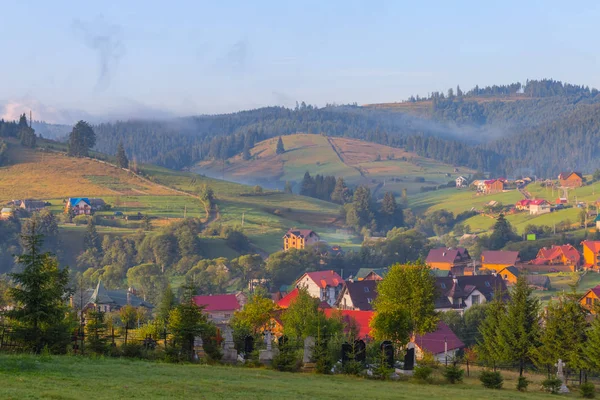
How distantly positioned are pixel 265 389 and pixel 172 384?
2485 millimetres

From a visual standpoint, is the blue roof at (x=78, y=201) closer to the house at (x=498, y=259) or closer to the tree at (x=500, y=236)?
the house at (x=498, y=259)

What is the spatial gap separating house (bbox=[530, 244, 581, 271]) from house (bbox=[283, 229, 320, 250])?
32.7 metres

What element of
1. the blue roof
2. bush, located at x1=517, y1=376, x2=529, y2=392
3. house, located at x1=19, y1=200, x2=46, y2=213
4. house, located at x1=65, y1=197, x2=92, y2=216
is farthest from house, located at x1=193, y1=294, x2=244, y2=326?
the blue roof

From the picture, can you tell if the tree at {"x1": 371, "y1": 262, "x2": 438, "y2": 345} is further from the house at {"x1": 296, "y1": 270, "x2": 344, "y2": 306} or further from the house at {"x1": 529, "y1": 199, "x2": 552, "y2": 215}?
the house at {"x1": 529, "y1": 199, "x2": 552, "y2": 215}

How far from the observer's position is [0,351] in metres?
28.0

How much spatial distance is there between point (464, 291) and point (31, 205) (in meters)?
78.1

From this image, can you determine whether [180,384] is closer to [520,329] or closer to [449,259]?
[520,329]

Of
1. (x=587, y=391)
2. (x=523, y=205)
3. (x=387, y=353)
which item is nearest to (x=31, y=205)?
(x=523, y=205)

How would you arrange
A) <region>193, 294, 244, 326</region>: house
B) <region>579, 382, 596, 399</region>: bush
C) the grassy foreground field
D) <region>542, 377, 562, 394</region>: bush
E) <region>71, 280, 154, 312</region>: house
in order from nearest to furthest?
the grassy foreground field → <region>579, 382, 596, 399</region>: bush → <region>542, 377, 562, 394</region>: bush → <region>193, 294, 244, 326</region>: house → <region>71, 280, 154, 312</region>: house

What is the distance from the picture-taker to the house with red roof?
114 metres

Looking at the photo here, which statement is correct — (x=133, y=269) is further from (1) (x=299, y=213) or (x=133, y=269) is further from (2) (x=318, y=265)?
(1) (x=299, y=213)

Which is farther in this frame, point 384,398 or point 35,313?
point 35,313

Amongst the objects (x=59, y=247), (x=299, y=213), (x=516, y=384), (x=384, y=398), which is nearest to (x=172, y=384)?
(x=384, y=398)

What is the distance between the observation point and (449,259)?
389 ft
